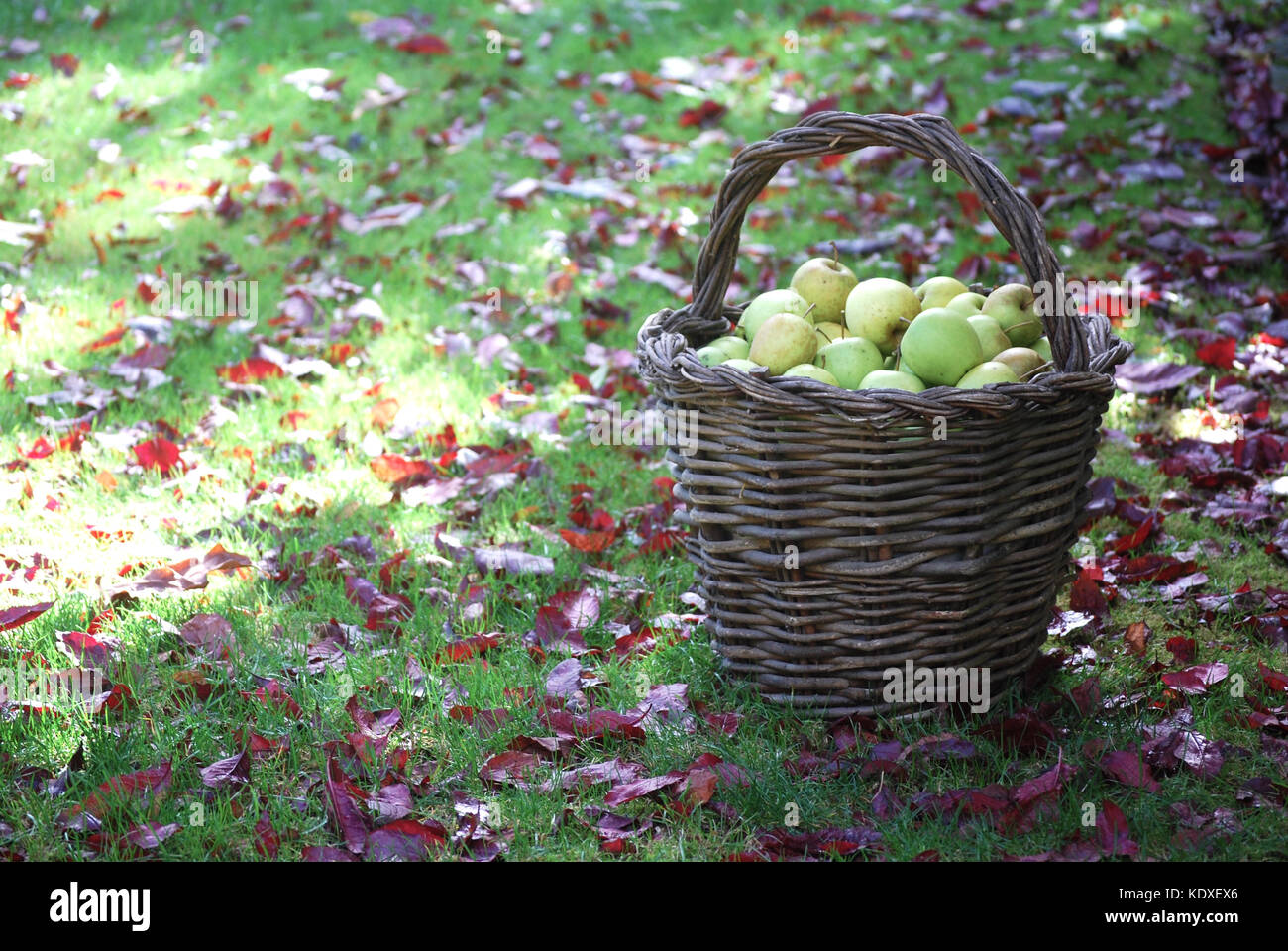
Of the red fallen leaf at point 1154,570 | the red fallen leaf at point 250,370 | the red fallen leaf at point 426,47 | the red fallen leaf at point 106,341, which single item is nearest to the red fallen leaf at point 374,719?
the red fallen leaf at point 1154,570

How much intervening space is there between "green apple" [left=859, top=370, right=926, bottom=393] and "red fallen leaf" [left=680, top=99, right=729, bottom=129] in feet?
15.5

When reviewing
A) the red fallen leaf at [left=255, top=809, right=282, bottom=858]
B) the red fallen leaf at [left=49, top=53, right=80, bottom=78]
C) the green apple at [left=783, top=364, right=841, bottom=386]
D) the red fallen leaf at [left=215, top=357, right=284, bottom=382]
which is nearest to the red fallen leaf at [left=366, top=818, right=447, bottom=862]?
the red fallen leaf at [left=255, top=809, right=282, bottom=858]

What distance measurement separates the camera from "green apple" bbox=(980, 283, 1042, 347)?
8.93 feet

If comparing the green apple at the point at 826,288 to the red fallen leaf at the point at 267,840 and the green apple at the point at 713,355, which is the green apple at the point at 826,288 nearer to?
the green apple at the point at 713,355

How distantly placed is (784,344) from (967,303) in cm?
51

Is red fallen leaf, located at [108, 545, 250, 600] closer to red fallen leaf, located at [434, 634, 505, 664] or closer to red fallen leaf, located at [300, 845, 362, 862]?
red fallen leaf, located at [434, 634, 505, 664]

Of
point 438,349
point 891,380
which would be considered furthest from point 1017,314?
point 438,349

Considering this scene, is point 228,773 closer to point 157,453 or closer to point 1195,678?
point 157,453

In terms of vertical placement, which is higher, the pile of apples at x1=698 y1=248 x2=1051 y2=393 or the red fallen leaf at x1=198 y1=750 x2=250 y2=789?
the pile of apples at x1=698 y1=248 x2=1051 y2=393

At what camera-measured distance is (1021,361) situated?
2.50m

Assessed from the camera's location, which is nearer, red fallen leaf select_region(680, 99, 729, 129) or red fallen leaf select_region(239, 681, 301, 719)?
red fallen leaf select_region(239, 681, 301, 719)

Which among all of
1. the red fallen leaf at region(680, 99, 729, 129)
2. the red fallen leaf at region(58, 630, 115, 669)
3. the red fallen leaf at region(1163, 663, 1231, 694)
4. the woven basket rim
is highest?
the woven basket rim

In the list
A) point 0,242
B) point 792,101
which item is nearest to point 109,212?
point 0,242

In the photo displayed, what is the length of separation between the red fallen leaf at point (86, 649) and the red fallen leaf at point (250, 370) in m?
1.79
